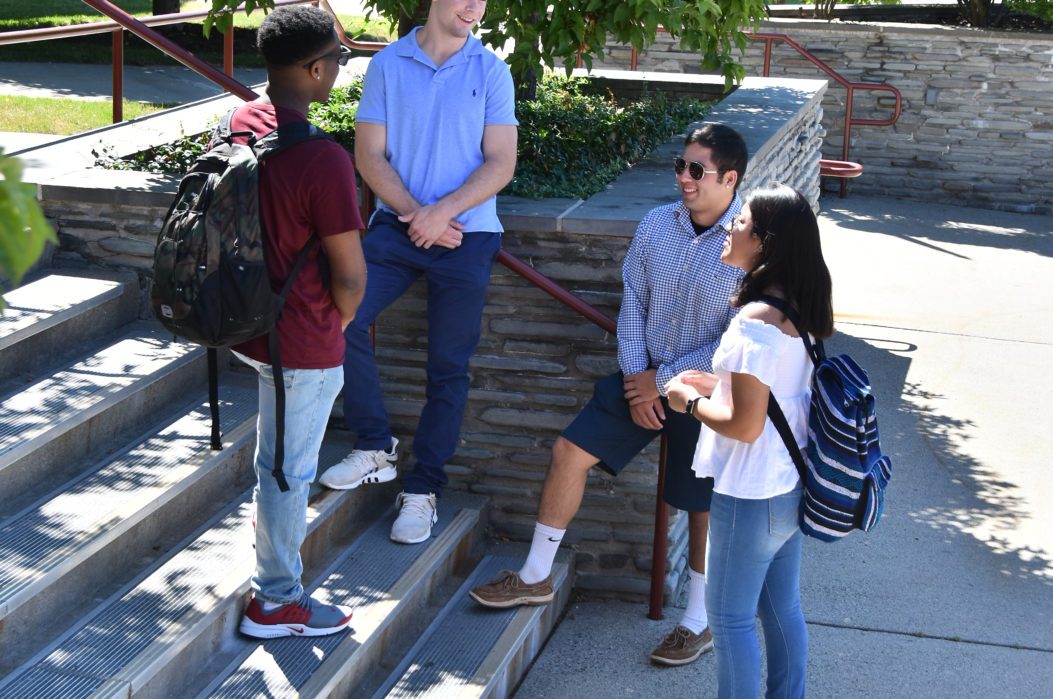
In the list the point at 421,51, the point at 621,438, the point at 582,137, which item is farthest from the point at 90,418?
the point at 582,137

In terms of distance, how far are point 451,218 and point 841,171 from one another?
740cm

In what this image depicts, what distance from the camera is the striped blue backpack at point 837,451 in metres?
3.20

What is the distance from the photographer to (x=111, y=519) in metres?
3.80

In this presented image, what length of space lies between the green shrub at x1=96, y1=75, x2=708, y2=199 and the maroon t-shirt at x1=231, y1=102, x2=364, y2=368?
6.20 feet

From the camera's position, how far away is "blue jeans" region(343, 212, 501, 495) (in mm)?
4383

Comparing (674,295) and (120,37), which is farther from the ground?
(120,37)

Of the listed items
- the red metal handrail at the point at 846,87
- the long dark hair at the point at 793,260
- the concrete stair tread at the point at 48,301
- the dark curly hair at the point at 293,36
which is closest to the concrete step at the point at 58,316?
the concrete stair tread at the point at 48,301

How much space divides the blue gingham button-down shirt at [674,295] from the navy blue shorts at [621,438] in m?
0.12

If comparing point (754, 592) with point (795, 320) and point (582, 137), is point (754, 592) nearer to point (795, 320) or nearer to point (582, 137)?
point (795, 320)

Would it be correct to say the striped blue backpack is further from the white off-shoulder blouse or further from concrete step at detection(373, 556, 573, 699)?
concrete step at detection(373, 556, 573, 699)

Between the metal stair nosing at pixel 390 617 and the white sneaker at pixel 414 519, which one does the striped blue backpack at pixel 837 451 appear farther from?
the white sneaker at pixel 414 519

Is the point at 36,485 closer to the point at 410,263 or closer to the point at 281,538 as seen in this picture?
the point at 281,538

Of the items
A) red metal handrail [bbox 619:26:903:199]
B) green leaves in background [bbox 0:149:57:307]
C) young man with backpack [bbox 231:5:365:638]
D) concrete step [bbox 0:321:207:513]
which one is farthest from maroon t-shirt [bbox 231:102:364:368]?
red metal handrail [bbox 619:26:903:199]

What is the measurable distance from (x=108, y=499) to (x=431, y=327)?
1257 millimetres
